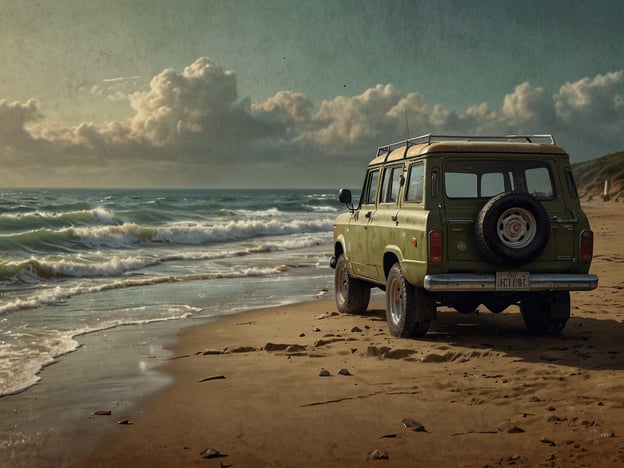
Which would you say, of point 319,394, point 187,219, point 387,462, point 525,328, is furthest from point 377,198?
point 187,219

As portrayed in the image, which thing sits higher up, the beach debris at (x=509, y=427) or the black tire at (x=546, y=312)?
the black tire at (x=546, y=312)

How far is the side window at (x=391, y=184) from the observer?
912 centimetres

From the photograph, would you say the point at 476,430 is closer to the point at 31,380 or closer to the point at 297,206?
the point at 31,380

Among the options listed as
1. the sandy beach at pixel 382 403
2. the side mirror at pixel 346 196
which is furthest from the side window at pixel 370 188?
A: the sandy beach at pixel 382 403

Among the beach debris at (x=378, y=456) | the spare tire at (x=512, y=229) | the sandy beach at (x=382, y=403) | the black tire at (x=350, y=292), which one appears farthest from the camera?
the black tire at (x=350, y=292)

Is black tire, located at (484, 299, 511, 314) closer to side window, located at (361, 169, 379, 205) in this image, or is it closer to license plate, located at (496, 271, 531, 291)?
license plate, located at (496, 271, 531, 291)

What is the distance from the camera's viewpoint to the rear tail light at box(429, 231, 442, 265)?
777 cm

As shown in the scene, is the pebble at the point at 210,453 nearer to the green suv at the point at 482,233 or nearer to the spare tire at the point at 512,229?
the green suv at the point at 482,233

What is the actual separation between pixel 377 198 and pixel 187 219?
3623 cm

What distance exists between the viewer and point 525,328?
954 cm

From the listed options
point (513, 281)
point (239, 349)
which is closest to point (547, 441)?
point (513, 281)

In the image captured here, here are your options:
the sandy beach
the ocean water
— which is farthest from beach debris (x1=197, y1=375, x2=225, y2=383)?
the ocean water

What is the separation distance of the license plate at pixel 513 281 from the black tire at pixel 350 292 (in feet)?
10.6

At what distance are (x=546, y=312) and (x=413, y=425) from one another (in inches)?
157
